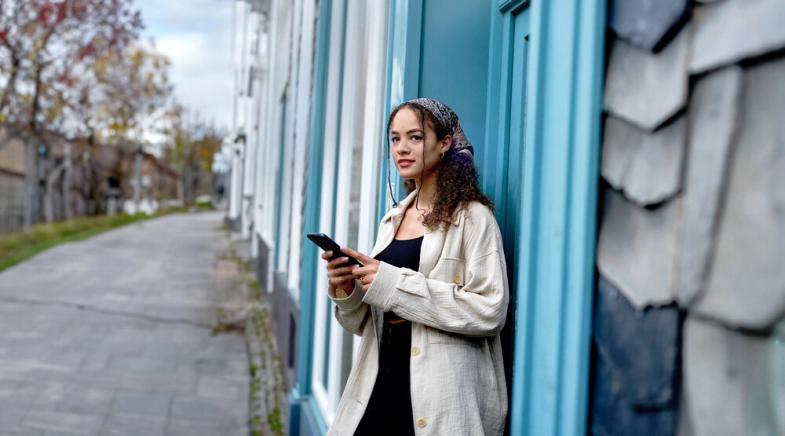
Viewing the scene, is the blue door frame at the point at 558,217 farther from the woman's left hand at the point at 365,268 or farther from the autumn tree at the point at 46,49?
the autumn tree at the point at 46,49

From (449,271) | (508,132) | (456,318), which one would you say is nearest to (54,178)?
(508,132)

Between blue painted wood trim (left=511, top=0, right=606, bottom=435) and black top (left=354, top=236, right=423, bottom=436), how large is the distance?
0.40m

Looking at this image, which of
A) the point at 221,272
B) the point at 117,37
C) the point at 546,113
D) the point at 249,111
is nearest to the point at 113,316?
the point at 221,272

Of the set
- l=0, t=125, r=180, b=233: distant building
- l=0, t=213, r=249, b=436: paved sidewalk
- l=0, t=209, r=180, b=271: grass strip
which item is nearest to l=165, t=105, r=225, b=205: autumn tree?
l=0, t=125, r=180, b=233: distant building

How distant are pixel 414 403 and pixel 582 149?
2.74ft

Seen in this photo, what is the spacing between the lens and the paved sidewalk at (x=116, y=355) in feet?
19.1

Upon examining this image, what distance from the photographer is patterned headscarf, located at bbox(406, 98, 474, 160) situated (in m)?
2.18

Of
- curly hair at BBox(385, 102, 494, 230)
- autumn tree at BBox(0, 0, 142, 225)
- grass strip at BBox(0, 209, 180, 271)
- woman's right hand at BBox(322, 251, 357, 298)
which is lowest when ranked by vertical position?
grass strip at BBox(0, 209, 180, 271)

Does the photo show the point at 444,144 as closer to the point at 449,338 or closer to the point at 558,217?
the point at 449,338

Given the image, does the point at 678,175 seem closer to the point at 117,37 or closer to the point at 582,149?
the point at 582,149

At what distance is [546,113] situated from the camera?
1.71 m

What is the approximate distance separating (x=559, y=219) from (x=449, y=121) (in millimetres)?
677

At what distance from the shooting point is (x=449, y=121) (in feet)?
7.22

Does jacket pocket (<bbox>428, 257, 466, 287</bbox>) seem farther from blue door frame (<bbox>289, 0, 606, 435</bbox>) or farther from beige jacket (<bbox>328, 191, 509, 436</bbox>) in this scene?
blue door frame (<bbox>289, 0, 606, 435</bbox>)
